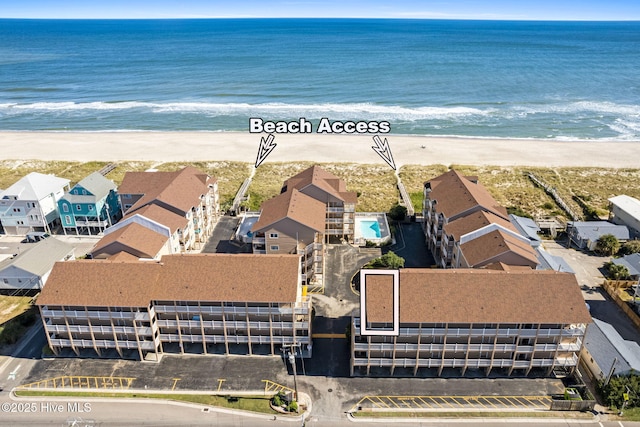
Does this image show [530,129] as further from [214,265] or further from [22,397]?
[22,397]

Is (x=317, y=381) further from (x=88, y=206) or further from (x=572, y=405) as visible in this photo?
(x=88, y=206)

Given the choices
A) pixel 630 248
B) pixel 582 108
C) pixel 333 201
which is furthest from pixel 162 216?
pixel 582 108

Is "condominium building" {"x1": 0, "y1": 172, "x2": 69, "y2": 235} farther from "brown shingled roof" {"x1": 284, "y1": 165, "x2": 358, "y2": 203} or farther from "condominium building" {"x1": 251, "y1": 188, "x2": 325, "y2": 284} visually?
"brown shingled roof" {"x1": 284, "y1": 165, "x2": 358, "y2": 203}

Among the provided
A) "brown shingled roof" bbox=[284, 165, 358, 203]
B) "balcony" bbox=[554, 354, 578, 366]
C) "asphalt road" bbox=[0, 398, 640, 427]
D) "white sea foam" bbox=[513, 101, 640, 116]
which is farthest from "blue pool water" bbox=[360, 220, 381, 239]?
"white sea foam" bbox=[513, 101, 640, 116]

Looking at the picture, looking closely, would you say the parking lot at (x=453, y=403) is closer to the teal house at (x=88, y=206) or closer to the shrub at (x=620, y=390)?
the shrub at (x=620, y=390)

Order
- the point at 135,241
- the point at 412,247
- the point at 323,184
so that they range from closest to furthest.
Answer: the point at 135,241
the point at 412,247
the point at 323,184

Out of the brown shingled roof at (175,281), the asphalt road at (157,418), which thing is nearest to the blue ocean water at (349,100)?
the brown shingled roof at (175,281)
